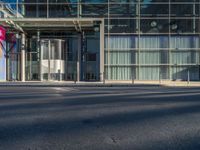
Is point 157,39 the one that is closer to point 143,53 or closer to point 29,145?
point 143,53

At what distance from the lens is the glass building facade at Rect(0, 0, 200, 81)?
131ft

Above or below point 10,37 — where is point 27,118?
below

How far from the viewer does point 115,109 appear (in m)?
11.3

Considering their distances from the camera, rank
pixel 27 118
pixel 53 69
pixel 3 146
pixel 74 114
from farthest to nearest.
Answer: pixel 53 69
pixel 74 114
pixel 27 118
pixel 3 146

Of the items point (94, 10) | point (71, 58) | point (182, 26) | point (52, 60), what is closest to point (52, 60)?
point (52, 60)

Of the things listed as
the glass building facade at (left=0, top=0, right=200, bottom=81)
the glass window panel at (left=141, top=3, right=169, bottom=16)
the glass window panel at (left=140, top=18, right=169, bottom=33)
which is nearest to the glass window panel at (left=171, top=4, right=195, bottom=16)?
the glass building facade at (left=0, top=0, right=200, bottom=81)

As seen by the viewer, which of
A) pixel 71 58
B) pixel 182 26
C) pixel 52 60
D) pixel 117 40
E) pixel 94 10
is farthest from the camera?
pixel 117 40

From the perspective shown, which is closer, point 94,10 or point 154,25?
point 94,10

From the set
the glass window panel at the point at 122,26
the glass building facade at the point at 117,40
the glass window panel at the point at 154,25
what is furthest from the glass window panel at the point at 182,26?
the glass window panel at the point at 122,26

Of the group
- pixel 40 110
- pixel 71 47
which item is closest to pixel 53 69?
pixel 71 47

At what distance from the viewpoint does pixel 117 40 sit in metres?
41.2

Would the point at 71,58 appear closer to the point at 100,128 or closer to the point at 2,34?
the point at 2,34

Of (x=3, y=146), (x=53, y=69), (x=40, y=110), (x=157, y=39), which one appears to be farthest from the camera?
(x=157, y=39)

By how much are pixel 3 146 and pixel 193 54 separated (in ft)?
121
